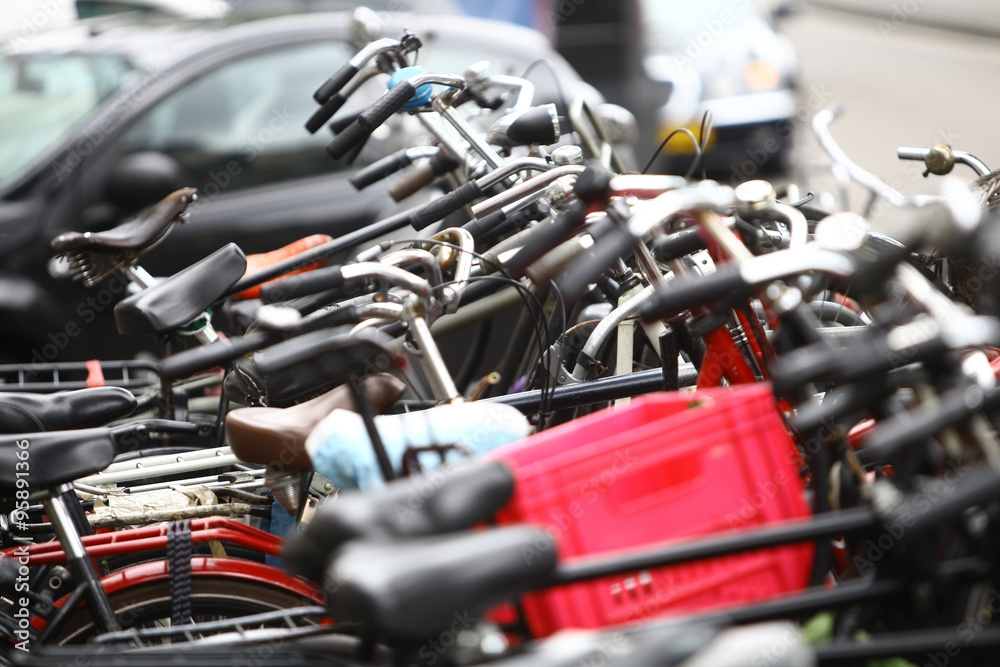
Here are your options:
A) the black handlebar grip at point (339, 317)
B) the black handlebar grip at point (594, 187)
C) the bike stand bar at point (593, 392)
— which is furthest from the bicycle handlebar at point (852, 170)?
the black handlebar grip at point (339, 317)

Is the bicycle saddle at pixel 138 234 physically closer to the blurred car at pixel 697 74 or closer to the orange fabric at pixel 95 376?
the orange fabric at pixel 95 376

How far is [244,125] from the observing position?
16.6 feet

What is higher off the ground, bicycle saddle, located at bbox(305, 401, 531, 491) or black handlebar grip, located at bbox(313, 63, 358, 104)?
black handlebar grip, located at bbox(313, 63, 358, 104)

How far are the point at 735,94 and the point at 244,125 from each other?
194 inches

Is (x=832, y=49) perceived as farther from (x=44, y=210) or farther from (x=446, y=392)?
(x=446, y=392)

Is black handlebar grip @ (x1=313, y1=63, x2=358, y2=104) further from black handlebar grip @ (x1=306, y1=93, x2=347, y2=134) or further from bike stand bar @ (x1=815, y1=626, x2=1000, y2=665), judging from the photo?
bike stand bar @ (x1=815, y1=626, x2=1000, y2=665)

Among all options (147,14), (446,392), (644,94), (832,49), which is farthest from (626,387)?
(832,49)

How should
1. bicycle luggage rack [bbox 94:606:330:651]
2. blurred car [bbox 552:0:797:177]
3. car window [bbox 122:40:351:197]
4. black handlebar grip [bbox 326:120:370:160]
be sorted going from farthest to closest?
1. blurred car [bbox 552:0:797:177]
2. car window [bbox 122:40:351:197]
3. black handlebar grip [bbox 326:120:370:160]
4. bicycle luggage rack [bbox 94:606:330:651]

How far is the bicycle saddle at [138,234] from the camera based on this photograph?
118 inches

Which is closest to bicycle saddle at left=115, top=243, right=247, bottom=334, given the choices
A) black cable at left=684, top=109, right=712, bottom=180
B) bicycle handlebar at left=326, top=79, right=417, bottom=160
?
bicycle handlebar at left=326, top=79, right=417, bottom=160

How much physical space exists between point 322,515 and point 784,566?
81cm

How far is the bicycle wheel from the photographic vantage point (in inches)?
86.5

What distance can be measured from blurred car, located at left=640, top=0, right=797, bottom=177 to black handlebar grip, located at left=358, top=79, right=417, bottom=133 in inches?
202

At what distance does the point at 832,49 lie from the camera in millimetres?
15633
